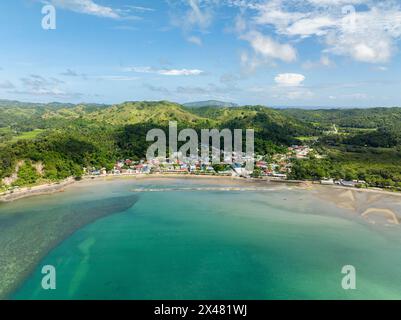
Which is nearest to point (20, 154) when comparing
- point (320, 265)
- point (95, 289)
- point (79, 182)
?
point (79, 182)

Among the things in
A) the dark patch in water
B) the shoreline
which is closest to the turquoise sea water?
the dark patch in water

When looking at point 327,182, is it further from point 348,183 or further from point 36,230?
→ point 36,230

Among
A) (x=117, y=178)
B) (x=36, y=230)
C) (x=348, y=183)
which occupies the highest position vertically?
(x=117, y=178)


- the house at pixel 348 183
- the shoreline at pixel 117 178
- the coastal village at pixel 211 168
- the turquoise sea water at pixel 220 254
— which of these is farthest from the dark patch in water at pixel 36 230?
the house at pixel 348 183

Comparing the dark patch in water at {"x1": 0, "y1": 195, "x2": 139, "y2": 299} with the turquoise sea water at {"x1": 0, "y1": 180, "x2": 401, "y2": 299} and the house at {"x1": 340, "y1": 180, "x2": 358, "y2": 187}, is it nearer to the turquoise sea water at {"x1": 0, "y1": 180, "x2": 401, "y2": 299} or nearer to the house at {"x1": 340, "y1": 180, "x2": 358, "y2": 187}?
the turquoise sea water at {"x1": 0, "y1": 180, "x2": 401, "y2": 299}

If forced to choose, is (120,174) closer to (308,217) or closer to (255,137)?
(308,217)

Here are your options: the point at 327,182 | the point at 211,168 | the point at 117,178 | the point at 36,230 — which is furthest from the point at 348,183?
the point at 36,230
